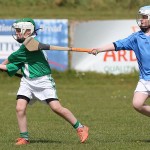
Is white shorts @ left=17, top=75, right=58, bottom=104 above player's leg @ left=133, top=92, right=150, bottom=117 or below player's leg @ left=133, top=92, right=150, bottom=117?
above

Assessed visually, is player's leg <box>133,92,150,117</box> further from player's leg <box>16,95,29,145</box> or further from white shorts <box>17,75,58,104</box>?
player's leg <box>16,95,29,145</box>

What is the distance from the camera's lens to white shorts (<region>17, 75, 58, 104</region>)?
1170cm

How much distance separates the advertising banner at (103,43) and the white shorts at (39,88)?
12816mm

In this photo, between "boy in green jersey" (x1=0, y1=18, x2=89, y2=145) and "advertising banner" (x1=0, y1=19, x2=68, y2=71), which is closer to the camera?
"boy in green jersey" (x1=0, y1=18, x2=89, y2=145)

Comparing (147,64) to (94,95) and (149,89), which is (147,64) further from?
(94,95)

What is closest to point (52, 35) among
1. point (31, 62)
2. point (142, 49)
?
point (31, 62)

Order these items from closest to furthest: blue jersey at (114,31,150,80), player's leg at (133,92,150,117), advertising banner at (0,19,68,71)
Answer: player's leg at (133,92,150,117), blue jersey at (114,31,150,80), advertising banner at (0,19,68,71)

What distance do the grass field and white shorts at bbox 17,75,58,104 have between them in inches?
27.4

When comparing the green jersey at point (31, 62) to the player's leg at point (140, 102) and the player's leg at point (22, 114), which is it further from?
the player's leg at point (140, 102)

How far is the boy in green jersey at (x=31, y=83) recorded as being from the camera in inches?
460

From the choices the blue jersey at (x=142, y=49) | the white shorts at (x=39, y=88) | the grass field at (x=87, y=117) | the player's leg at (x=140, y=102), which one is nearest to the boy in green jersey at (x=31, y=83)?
the white shorts at (x=39, y=88)

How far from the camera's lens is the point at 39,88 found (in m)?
11.7

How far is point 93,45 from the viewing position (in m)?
24.8

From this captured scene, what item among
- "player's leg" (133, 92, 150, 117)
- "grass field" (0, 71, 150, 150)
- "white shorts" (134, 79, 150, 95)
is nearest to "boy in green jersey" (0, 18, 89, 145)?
"grass field" (0, 71, 150, 150)
